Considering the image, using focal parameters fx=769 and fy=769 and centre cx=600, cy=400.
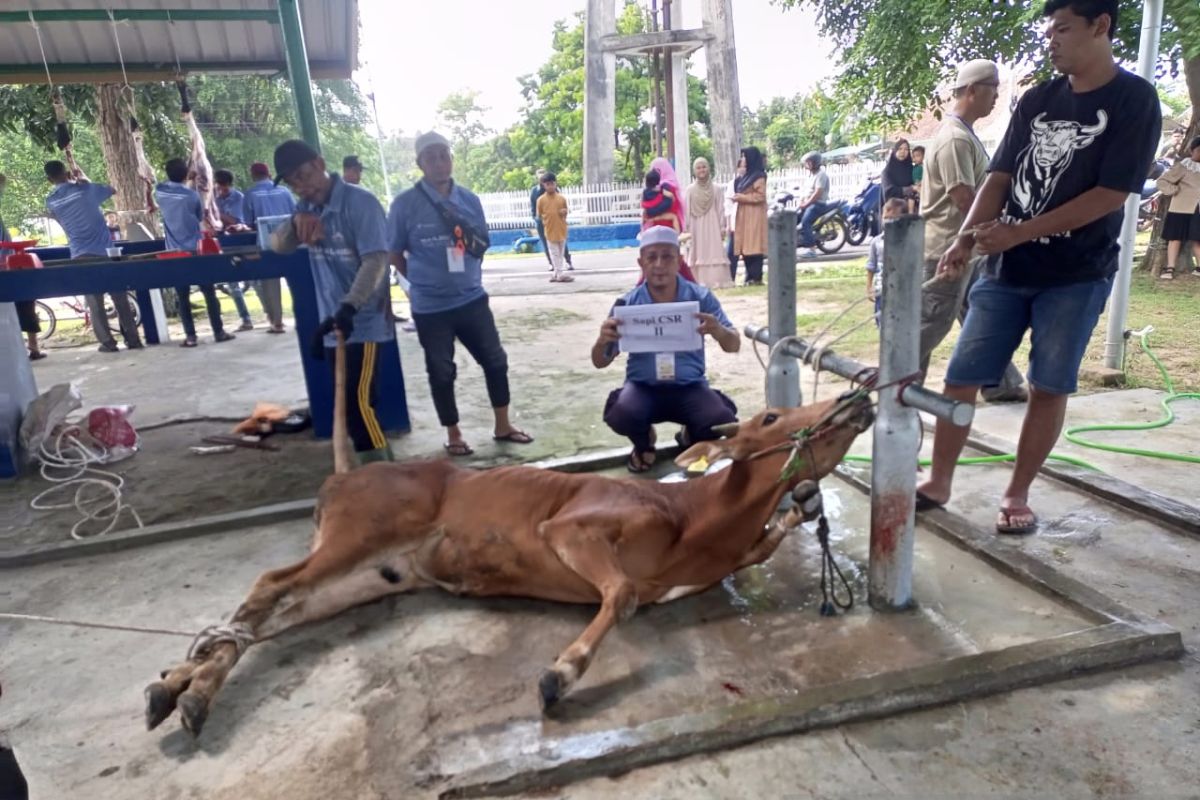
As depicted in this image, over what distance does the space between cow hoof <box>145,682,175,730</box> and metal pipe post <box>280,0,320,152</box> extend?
14.6ft

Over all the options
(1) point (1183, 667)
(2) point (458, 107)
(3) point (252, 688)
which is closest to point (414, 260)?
(3) point (252, 688)

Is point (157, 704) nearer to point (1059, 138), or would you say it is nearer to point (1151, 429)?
point (1059, 138)

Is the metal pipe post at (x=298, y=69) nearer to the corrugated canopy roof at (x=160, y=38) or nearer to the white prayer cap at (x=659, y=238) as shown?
the corrugated canopy roof at (x=160, y=38)

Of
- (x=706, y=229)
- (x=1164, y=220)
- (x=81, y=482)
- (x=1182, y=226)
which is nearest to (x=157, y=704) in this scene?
→ (x=81, y=482)

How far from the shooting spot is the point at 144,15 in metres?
6.76

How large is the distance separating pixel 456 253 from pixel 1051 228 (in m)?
3.39

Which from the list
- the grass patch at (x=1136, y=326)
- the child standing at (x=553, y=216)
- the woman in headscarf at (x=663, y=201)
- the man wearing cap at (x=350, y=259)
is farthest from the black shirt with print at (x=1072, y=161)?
the child standing at (x=553, y=216)

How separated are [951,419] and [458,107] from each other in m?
69.7

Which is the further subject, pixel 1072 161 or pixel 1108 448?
pixel 1108 448

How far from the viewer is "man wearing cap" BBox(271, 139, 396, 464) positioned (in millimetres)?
4473

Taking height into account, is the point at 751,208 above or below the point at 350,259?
above

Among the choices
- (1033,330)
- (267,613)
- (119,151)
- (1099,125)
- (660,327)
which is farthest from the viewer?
(119,151)

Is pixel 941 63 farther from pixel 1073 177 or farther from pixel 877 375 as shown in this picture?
pixel 877 375

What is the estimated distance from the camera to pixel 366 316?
4617 mm
